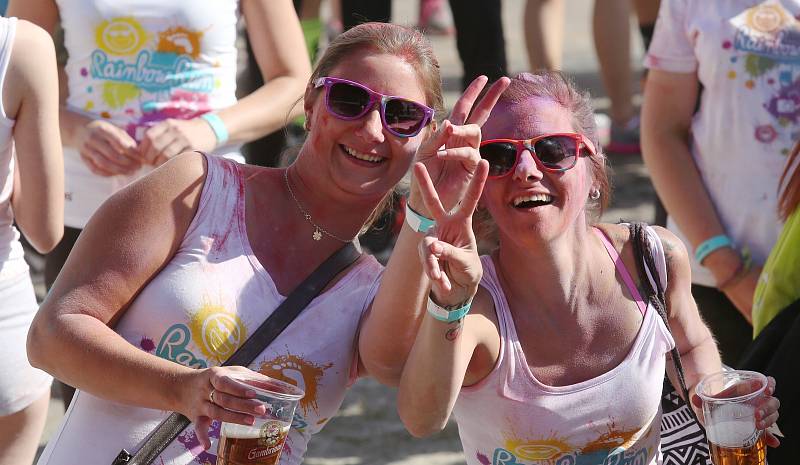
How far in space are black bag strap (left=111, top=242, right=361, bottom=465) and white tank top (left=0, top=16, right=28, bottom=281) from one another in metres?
0.85

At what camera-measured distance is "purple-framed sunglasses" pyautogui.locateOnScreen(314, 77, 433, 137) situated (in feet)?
8.14

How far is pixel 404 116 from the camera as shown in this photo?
249cm

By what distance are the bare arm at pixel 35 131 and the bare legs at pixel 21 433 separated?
0.44 m

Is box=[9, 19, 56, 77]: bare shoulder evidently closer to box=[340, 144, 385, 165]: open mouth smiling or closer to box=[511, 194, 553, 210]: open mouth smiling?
box=[340, 144, 385, 165]: open mouth smiling

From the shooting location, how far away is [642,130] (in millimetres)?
3703

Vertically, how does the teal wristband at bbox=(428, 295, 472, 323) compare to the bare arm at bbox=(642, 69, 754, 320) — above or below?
above

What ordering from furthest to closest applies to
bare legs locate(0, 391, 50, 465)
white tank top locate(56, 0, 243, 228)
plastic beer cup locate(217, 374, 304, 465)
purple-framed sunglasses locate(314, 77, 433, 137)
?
1. white tank top locate(56, 0, 243, 228)
2. bare legs locate(0, 391, 50, 465)
3. purple-framed sunglasses locate(314, 77, 433, 137)
4. plastic beer cup locate(217, 374, 304, 465)

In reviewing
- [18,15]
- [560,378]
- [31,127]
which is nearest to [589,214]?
[560,378]

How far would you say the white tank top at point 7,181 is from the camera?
284cm

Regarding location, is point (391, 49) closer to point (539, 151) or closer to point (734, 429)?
point (539, 151)

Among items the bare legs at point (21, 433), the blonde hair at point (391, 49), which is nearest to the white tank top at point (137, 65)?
the bare legs at point (21, 433)

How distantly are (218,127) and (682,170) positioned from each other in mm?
1360

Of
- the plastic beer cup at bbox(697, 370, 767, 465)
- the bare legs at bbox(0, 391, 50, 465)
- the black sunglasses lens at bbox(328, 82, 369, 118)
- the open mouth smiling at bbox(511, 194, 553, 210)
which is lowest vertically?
the bare legs at bbox(0, 391, 50, 465)

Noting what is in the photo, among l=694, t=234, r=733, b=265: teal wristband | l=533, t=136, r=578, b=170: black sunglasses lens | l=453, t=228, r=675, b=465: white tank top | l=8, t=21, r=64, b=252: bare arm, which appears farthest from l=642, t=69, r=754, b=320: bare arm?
l=8, t=21, r=64, b=252: bare arm
